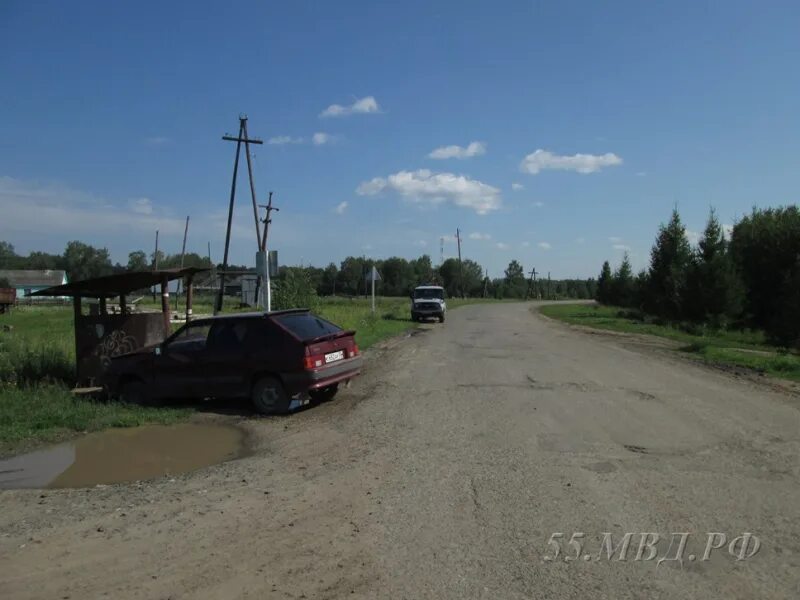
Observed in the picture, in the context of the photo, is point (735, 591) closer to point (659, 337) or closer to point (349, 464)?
point (349, 464)

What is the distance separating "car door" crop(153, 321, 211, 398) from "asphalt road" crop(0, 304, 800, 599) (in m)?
1.87

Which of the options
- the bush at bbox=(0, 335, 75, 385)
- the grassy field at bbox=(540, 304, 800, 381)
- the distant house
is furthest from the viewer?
the distant house

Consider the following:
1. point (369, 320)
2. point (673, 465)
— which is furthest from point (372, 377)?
point (369, 320)

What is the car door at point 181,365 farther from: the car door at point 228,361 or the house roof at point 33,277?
the house roof at point 33,277

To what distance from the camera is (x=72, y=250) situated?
139 metres

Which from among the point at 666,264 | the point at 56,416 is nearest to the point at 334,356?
the point at 56,416

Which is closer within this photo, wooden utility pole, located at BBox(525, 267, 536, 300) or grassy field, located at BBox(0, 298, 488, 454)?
grassy field, located at BBox(0, 298, 488, 454)

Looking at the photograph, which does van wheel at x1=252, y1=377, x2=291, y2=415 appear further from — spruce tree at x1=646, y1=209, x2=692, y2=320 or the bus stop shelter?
spruce tree at x1=646, y1=209, x2=692, y2=320

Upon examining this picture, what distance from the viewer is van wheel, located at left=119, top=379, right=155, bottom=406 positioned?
11.0 metres

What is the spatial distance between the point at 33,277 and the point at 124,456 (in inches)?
4745

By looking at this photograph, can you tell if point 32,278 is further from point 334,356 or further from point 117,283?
point 334,356

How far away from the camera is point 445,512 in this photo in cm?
523

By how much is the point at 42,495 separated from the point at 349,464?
3.06 meters

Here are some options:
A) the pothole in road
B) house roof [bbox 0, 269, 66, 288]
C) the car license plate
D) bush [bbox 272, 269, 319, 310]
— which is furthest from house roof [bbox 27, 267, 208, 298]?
house roof [bbox 0, 269, 66, 288]
